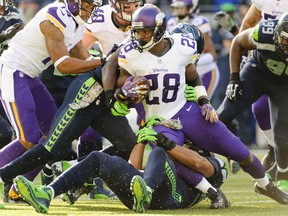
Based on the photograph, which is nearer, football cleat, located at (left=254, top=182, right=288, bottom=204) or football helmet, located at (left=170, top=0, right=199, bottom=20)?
football cleat, located at (left=254, top=182, right=288, bottom=204)

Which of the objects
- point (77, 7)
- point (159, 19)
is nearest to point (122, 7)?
point (77, 7)

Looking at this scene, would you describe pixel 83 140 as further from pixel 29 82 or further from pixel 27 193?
pixel 27 193

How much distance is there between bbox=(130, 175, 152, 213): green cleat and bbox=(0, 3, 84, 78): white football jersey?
1.54 meters

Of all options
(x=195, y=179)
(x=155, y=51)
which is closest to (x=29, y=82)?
(x=155, y=51)

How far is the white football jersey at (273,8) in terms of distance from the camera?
24.6 ft

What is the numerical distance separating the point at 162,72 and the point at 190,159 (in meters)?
0.60

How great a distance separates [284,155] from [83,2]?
1.96 metres

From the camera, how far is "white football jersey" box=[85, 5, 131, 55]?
710cm

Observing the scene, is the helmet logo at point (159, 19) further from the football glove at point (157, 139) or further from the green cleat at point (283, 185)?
the green cleat at point (283, 185)

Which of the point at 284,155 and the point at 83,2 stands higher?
the point at 83,2

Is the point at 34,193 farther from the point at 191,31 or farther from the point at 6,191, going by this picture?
the point at 191,31

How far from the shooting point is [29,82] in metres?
6.26

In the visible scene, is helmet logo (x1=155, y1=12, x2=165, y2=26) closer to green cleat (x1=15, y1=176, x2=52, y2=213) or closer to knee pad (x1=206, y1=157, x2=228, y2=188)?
knee pad (x1=206, y1=157, x2=228, y2=188)

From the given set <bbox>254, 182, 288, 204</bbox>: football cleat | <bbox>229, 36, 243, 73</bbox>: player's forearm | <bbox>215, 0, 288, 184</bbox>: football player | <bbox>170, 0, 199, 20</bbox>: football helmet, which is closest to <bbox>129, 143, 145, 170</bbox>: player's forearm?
<bbox>254, 182, 288, 204</bbox>: football cleat
